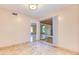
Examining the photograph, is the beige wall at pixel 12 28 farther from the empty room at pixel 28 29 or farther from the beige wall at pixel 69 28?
the beige wall at pixel 69 28

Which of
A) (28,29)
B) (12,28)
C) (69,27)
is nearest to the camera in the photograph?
(69,27)

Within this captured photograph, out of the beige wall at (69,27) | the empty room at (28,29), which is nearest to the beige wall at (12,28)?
the empty room at (28,29)

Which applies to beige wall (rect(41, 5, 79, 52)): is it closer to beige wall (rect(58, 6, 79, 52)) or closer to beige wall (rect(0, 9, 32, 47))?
beige wall (rect(58, 6, 79, 52))

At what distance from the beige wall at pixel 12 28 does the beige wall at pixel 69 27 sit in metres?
2.33

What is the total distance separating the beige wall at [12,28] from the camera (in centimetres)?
518

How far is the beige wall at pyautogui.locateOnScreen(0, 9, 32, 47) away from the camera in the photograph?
5178 millimetres

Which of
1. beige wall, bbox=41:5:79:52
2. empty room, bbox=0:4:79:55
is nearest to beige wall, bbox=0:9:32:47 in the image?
empty room, bbox=0:4:79:55

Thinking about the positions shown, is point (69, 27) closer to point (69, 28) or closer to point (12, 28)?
point (69, 28)

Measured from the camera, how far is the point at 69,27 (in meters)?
4.59

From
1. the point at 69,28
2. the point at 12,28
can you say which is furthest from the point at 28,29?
the point at 69,28

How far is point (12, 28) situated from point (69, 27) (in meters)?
2.92
